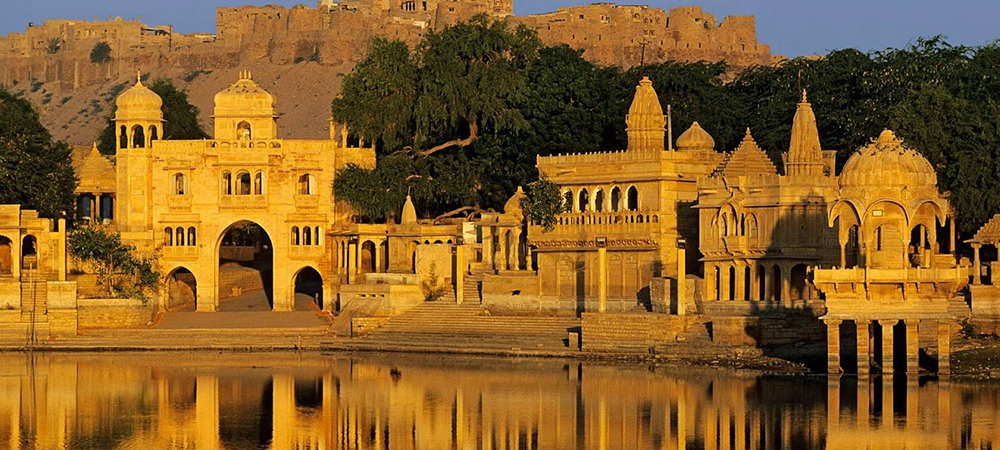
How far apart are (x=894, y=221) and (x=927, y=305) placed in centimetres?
252

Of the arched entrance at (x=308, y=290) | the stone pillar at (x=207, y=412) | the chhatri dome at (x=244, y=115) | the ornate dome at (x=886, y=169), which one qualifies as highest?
the chhatri dome at (x=244, y=115)

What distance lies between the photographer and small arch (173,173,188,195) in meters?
79.2

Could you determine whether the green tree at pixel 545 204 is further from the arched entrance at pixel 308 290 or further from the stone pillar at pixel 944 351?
the stone pillar at pixel 944 351

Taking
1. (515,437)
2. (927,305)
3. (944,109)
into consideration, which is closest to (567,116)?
(944,109)

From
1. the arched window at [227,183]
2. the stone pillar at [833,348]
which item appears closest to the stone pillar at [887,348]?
the stone pillar at [833,348]

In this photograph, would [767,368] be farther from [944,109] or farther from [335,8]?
[335,8]

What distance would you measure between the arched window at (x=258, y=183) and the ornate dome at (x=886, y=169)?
92.7 ft

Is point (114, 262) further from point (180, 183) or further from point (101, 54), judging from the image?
point (101, 54)

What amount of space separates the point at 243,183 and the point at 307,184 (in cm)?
293

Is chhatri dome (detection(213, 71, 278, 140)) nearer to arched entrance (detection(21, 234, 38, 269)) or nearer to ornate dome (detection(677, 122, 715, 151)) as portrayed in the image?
arched entrance (detection(21, 234, 38, 269))

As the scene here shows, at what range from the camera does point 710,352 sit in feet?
200

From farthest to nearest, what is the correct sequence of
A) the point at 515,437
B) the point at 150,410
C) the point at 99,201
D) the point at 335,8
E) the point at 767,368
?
the point at 335,8, the point at 99,201, the point at 767,368, the point at 150,410, the point at 515,437

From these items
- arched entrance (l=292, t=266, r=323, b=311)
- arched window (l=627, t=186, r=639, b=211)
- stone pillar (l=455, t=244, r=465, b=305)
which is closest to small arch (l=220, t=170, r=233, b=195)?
arched entrance (l=292, t=266, r=323, b=311)

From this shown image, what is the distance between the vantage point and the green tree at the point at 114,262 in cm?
7500
